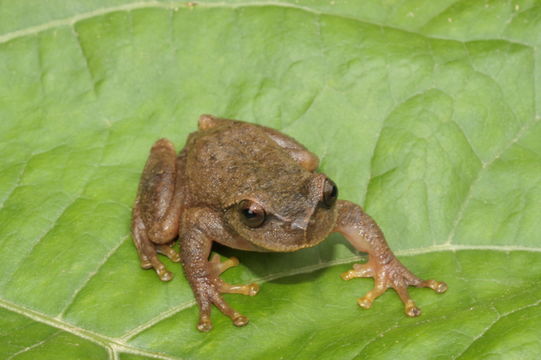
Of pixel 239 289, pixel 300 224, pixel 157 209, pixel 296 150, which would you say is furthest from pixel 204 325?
pixel 296 150

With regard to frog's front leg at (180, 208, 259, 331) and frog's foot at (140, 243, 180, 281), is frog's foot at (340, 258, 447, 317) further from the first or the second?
frog's foot at (140, 243, 180, 281)

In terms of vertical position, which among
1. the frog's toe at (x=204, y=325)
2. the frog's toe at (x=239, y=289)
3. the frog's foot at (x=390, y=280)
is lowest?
the frog's toe at (x=204, y=325)

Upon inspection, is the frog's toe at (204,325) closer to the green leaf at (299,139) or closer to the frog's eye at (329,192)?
the green leaf at (299,139)

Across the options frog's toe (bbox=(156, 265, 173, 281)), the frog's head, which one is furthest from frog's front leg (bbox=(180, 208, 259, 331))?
the frog's head

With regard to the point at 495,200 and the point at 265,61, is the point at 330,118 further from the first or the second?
the point at 495,200

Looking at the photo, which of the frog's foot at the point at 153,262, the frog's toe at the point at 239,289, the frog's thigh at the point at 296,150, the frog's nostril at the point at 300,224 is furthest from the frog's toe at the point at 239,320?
the frog's thigh at the point at 296,150

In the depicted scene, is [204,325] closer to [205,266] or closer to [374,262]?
[205,266]

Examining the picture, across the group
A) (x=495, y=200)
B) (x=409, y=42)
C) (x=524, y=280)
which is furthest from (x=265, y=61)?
(x=524, y=280)
